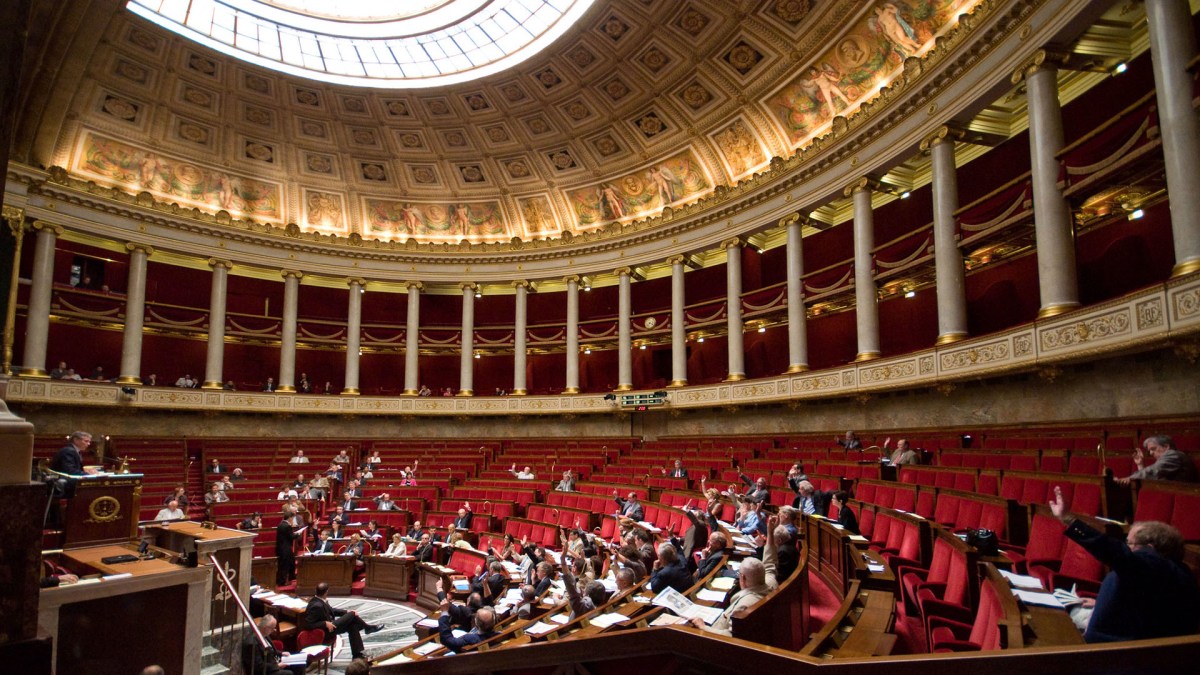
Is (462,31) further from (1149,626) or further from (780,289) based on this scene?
(1149,626)

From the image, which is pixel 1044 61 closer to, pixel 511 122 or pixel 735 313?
pixel 735 313

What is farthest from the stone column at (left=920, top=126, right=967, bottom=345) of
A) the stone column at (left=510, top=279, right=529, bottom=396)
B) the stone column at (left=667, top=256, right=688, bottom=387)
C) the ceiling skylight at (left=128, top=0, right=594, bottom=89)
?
the stone column at (left=510, top=279, right=529, bottom=396)

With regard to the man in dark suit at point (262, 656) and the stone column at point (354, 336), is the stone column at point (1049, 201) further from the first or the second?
the stone column at point (354, 336)

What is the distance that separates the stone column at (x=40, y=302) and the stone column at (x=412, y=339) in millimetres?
10429

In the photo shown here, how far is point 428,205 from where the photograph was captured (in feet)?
83.4

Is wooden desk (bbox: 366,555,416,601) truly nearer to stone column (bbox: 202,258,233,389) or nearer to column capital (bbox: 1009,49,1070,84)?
stone column (bbox: 202,258,233,389)

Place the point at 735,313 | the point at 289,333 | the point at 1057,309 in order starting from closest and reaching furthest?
1. the point at 1057,309
2. the point at 735,313
3. the point at 289,333

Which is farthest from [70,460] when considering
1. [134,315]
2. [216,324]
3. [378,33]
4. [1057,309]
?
[378,33]

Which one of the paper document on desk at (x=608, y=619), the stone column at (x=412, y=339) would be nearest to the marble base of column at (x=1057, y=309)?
the paper document on desk at (x=608, y=619)

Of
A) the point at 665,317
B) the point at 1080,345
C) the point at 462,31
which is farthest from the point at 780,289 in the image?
the point at 462,31

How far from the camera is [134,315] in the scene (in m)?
20.3

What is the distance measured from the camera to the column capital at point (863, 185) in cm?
1546

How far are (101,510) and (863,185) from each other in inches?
605

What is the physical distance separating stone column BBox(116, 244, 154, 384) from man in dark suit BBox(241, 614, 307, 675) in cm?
1668
